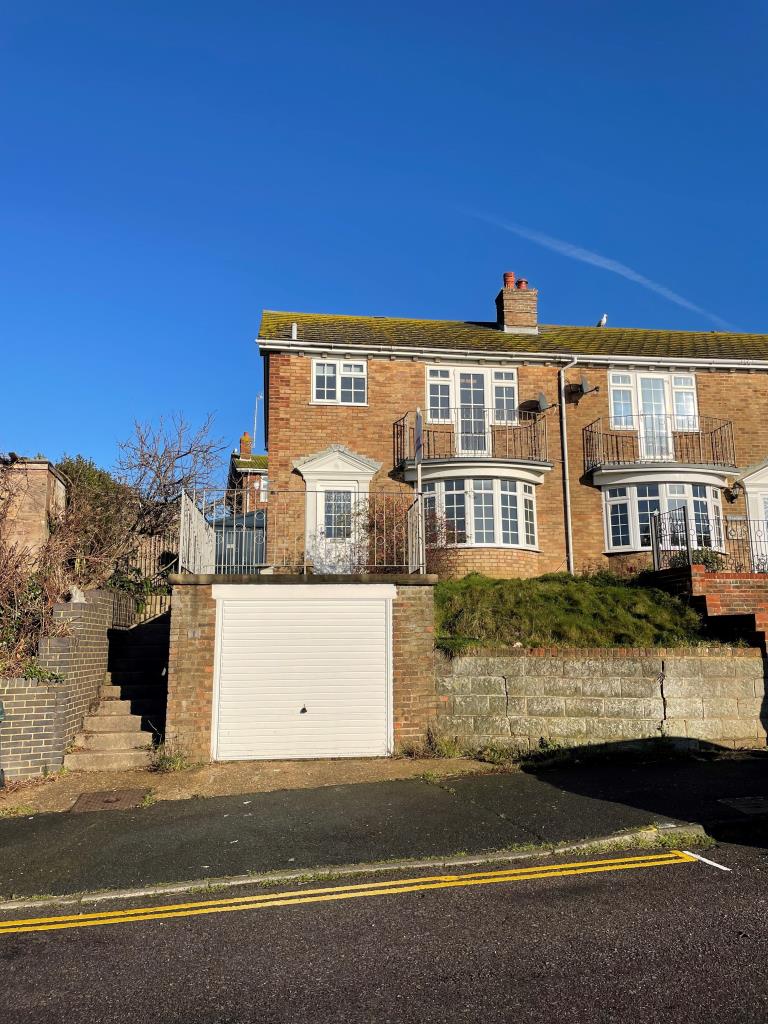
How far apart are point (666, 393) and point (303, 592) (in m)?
14.5

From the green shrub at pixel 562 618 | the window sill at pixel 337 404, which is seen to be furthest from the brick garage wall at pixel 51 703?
the window sill at pixel 337 404

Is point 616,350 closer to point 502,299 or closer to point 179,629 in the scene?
point 502,299

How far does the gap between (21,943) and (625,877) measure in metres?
4.34

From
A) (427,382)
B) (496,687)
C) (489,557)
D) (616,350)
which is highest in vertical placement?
(616,350)

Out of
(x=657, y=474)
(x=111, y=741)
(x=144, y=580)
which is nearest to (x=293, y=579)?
(x=111, y=741)

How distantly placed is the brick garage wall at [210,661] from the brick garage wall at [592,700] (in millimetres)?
343

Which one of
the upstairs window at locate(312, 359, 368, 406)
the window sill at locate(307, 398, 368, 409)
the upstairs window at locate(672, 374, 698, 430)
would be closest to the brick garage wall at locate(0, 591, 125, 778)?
the window sill at locate(307, 398, 368, 409)

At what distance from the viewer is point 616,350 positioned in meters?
20.8

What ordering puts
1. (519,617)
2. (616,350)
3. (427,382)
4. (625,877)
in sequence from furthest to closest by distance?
(616,350) → (427,382) → (519,617) → (625,877)

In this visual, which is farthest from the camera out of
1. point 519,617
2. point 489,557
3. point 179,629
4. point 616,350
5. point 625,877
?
point 616,350

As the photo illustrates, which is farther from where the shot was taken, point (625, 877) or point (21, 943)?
point (625, 877)

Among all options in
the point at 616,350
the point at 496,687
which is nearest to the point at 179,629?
the point at 496,687

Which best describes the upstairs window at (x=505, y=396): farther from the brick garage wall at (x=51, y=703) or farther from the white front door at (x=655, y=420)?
the brick garage wall at (x=51, y=703)

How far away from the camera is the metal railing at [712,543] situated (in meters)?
14.7
